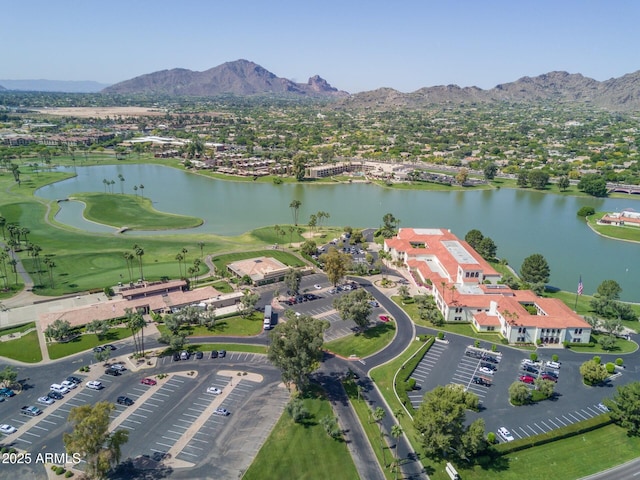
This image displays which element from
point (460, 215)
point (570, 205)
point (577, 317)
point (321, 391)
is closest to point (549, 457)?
point (321, 391)

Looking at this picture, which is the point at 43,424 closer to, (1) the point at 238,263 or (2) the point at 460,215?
(1) the point at 238,263

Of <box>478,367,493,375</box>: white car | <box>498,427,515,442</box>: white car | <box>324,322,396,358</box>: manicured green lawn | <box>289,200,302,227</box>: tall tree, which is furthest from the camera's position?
<box>289,200,302,227</box>: tall tree

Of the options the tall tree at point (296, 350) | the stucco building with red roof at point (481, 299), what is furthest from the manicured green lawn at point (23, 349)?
the stucco building with red roof at point (481, 299)

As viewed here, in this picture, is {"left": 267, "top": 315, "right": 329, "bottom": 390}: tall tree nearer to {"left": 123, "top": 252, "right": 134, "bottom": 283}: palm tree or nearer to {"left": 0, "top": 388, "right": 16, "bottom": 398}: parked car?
{"left": 0, "top": 388, "right": 16, "bottom": 398}: parked car

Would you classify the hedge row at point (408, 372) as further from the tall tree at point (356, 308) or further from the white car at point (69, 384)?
the white car at point (69, 384)

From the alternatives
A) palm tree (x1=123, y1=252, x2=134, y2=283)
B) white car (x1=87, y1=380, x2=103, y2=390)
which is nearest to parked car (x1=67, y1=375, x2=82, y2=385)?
white car (x1=87, y1=380, x2=103, y2=390)
